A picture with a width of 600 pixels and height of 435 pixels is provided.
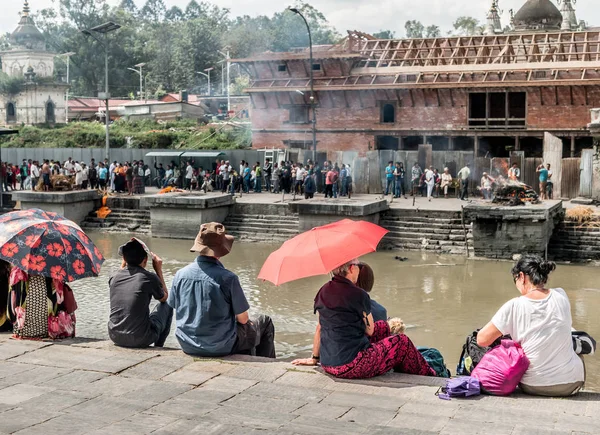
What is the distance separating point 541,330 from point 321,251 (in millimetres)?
1817

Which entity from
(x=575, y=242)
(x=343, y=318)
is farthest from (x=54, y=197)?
(x=343, y=318)

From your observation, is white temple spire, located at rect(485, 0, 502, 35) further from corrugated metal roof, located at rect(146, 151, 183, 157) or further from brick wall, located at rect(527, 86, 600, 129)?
corrugated metal roof, located at rect(146, 151, 183, 157)

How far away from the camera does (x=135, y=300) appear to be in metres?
7.67

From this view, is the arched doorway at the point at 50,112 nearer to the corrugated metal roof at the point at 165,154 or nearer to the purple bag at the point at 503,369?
the corrugated metal roof at the point at 165,154

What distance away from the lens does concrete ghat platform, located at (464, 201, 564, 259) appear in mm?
19688

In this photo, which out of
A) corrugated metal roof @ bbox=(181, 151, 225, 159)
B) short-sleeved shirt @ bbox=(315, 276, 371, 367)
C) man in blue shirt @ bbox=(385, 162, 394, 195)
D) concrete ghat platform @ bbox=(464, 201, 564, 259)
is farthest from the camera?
corrugated metal roof @ bbox=(181, 151, 225, 159)

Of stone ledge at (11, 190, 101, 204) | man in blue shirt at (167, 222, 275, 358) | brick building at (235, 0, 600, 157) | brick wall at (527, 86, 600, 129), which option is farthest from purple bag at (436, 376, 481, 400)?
brick wall at (527, 86, 600, 129)

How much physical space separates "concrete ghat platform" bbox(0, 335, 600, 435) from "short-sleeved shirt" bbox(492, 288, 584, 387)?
7.5 inches

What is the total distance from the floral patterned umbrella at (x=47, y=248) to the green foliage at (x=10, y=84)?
2042 inches

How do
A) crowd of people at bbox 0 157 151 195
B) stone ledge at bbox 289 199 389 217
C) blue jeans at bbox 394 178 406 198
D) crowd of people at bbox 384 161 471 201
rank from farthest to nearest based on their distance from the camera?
crowd of people at bbox 0 157 151 195 → blue jeans at bbox 394 178 406 198 → crowd of people at bbox 384 161 471 201 → stone ledge at bbox 289 199 389 217

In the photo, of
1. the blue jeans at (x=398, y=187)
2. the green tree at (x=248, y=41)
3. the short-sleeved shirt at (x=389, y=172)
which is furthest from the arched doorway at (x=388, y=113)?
the green tree at (x=248, y=41)

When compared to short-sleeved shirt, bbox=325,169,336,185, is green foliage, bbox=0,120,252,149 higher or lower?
higher

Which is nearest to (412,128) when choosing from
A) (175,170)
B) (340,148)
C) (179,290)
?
(340,148)

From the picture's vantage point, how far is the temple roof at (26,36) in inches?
2304
